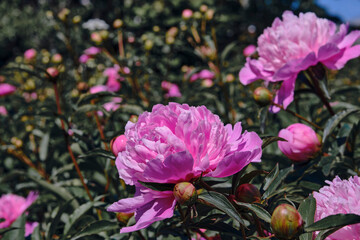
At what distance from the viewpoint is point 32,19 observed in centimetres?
734

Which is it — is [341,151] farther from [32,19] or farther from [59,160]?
[32,19]

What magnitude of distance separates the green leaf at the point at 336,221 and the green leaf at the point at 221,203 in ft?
0.29

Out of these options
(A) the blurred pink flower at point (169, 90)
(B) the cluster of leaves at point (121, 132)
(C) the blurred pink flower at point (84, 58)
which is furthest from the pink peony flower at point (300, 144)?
(C) the blurred pink flower at point (84, 58)

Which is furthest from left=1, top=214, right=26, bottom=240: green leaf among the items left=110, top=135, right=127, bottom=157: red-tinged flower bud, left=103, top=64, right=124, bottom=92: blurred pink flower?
left=103, top=64, right=124, bottom=92: blurred pink flower

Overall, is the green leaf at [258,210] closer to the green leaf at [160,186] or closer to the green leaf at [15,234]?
the green leaf at [160,186]

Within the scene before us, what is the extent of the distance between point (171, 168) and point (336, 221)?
21 cm

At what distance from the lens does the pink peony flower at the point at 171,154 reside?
483 mm

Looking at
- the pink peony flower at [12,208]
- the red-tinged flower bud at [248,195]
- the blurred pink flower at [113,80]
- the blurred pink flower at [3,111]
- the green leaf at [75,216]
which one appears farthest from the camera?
the blurred pink flower at [3,111]

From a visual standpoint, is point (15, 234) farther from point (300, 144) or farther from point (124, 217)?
point (300, 144)

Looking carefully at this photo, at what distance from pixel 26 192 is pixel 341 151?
1.28 metres

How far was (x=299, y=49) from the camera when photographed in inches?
31.5

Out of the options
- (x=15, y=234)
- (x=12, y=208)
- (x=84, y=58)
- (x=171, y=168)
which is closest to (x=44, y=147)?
(x=12, y=208)

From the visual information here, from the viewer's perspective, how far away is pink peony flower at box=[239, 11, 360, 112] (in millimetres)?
776

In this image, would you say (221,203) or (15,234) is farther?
(15,234)
